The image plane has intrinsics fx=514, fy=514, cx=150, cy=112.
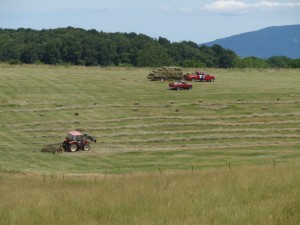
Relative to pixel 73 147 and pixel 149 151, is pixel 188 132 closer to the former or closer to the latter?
pixel 149 151

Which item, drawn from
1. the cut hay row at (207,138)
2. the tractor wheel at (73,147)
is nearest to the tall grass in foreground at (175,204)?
the tractor wheel at (73,147)

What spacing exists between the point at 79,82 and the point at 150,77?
418 inches

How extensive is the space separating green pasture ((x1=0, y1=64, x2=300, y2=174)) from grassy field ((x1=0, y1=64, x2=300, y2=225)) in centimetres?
11

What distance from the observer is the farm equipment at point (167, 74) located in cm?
7525

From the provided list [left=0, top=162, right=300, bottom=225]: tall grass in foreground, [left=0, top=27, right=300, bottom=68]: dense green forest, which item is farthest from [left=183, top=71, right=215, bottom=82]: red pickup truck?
[left=0, top=27, right=300, bottom=68]: dense green forest

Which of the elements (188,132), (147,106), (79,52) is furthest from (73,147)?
(79,52)

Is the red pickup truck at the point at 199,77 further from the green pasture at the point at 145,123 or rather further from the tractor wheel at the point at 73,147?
the tractor wheel at the point at 73,147

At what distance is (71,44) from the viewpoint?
17900 centimetres

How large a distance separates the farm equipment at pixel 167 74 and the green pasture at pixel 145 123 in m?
1.68

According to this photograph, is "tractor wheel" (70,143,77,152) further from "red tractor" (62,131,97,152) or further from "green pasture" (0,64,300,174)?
"green pasture" (0,64,300,174)

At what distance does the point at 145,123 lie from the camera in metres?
49.0

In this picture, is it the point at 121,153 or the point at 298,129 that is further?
the point at 298,129

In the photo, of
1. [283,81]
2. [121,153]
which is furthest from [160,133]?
[283,81]

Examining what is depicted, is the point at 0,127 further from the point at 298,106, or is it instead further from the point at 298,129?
the point at 298,106
